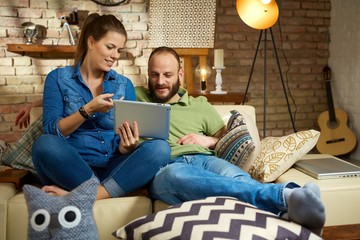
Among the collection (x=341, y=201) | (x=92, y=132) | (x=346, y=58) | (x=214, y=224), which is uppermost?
(x=346, y=58)

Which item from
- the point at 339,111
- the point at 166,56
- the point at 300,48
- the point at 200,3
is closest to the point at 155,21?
the point at 200,3

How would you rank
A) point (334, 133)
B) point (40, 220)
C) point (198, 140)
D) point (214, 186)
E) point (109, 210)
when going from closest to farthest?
point (40, 220) → point (214, 186) → point (109, 210) → point (198, 140) → point (334, 133)

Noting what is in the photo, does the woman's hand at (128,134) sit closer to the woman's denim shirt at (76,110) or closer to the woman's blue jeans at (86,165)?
the woman's blue jeans at (86,165)

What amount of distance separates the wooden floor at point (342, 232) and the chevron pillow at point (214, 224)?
9 cm

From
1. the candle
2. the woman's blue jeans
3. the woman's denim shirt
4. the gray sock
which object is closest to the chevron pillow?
the gray sock

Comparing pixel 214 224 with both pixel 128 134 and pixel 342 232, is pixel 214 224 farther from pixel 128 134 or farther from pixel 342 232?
pixel 128 134

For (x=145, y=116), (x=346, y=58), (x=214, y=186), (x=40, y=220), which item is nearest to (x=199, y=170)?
(x=214, y=186)

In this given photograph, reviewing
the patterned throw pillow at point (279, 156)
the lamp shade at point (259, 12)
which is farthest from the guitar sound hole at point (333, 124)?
the patterned throw pillow at point (279, 156)

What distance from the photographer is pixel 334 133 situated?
385 centimetres

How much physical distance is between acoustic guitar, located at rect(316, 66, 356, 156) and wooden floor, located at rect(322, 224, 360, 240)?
8.80ft

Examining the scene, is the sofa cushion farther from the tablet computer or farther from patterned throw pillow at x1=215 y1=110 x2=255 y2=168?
the tablet computer

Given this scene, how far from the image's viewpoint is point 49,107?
1.77m

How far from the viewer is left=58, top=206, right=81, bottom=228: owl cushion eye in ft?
3.61

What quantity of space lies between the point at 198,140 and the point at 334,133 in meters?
2.34
